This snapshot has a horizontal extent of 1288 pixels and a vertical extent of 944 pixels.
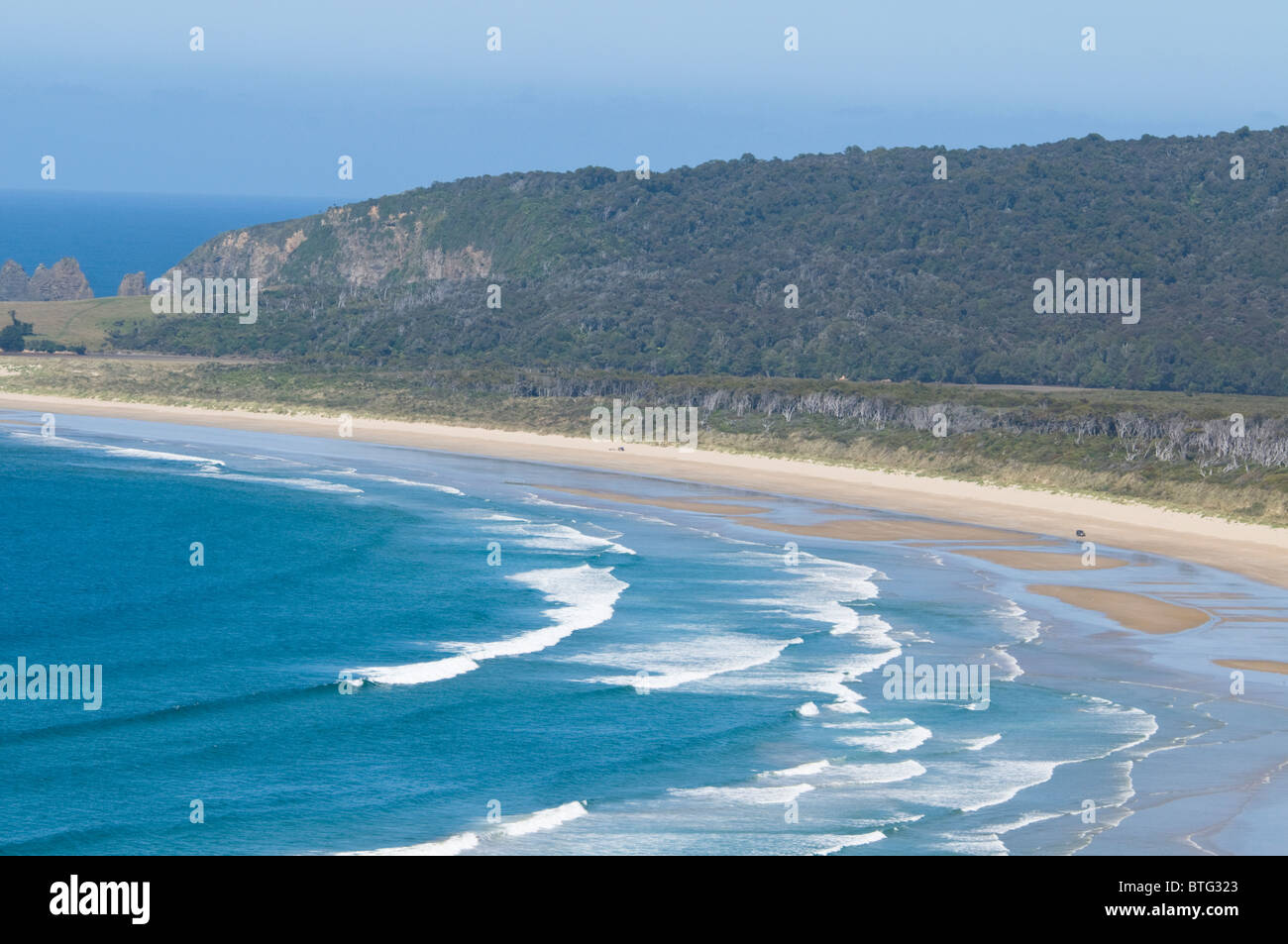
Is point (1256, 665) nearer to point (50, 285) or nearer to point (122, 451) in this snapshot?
point (122, 451)

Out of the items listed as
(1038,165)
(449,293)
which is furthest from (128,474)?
(1038,165)

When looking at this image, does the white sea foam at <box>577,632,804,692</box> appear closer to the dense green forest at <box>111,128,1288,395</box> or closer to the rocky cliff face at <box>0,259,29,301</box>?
the dense green forest at <box>111,128,1288,395</box>

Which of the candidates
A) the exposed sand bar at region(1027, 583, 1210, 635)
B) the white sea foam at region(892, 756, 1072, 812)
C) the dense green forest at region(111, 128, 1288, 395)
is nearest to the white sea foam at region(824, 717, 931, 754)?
the white sea foam at region(892, 756, 1072, 812)

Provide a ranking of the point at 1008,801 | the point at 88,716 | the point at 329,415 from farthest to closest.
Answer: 1. the point at 329,415
2. the point at 88,716
3. the point at 1008,801

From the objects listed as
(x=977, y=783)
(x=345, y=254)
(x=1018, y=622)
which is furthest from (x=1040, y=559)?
(x=345, y=254)
